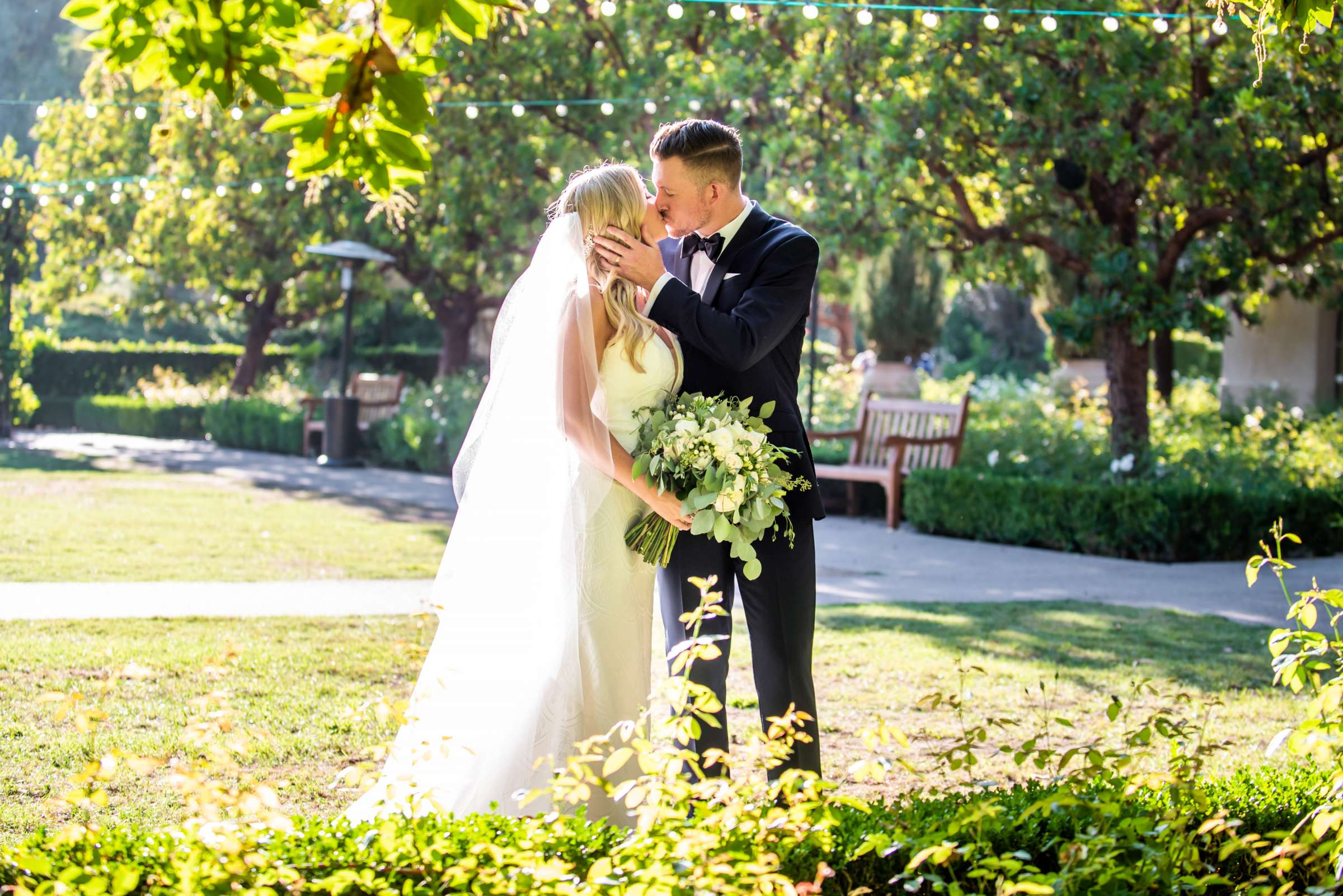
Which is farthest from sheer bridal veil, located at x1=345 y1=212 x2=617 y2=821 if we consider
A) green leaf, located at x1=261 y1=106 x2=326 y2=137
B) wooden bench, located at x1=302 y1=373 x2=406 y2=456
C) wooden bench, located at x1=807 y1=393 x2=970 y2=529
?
wooden bench, located at x1=302 y1=373 x2=406 y2=456

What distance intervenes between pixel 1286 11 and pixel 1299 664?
4.42 feet

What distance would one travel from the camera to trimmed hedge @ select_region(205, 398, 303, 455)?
1978 centimetres

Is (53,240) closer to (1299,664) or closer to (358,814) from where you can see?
(358,814)

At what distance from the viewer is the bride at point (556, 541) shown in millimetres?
3463

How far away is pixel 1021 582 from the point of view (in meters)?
8.30

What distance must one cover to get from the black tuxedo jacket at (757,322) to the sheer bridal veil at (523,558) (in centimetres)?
28

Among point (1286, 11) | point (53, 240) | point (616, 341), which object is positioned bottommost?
point (616, 341)

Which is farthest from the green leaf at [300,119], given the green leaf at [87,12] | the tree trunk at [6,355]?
the tree trunk at [6,355]

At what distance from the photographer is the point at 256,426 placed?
2070 centimetres

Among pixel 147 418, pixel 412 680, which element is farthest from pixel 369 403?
pixel 412 680

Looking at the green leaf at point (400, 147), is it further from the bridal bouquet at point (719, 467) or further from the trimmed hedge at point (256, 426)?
the trimmed hedge at point (256, 426)

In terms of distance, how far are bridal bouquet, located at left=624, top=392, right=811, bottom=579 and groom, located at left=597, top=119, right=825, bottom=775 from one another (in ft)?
0.38

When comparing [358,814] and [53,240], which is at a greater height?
[53,240]

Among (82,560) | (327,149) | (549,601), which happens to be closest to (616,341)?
(549,601)
